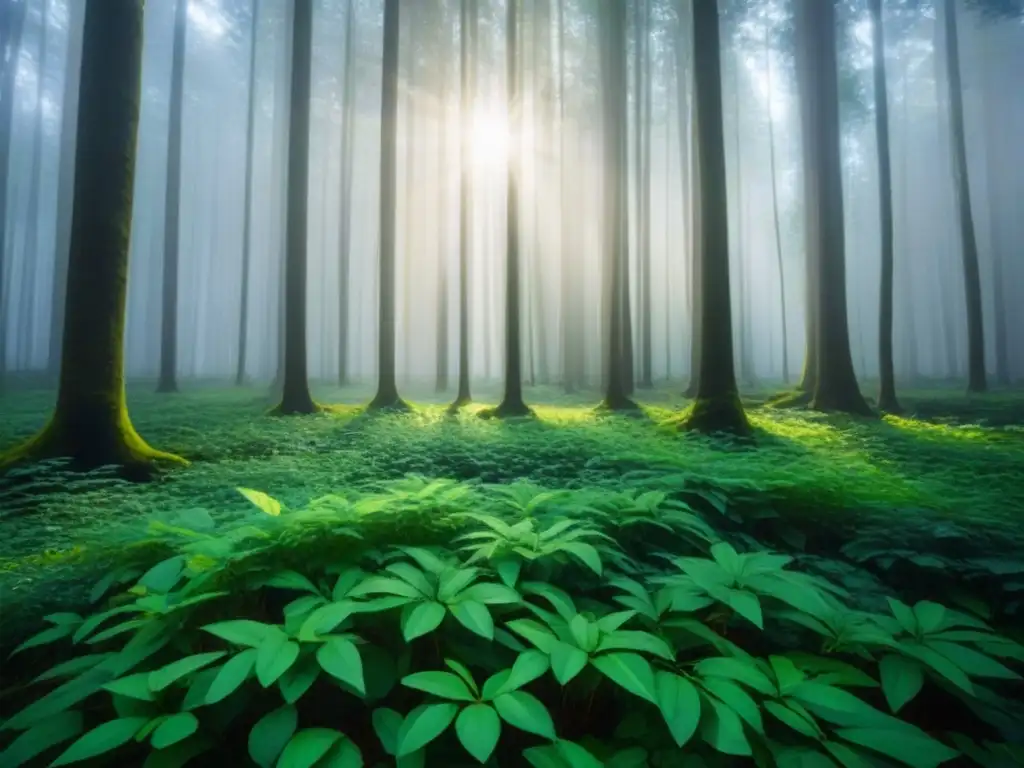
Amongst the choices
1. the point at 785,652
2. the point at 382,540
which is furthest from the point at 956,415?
the point at 382,540

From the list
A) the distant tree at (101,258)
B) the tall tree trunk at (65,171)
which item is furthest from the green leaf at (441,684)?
the tall tree trunk at (65,171)

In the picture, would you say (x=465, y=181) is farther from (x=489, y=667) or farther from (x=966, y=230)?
(x=489, y=667)

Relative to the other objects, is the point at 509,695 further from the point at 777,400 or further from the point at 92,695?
the point at 777,400

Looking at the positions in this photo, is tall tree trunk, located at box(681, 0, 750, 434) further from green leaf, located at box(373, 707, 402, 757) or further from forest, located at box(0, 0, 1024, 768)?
green leaf, located at box(373, 707, 402, 757)

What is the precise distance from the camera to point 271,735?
1.37 meters

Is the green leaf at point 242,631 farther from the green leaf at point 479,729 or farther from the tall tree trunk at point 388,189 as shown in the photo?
the tall tree trunk at point 388,189

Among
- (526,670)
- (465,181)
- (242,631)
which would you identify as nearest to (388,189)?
(465,181)

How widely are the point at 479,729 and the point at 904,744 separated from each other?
1.13m

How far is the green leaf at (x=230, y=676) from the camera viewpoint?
1.29m

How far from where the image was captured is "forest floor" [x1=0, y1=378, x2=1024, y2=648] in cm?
294

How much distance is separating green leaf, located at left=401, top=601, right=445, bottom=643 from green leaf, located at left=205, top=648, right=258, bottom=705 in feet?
1.40

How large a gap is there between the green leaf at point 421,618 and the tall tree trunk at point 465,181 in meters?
9.63

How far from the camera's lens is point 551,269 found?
24266 mm

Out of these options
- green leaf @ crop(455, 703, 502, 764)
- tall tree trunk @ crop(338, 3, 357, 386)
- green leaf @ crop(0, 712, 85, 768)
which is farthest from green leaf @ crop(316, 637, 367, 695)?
tall tree trunk @ crop(338, 3, 357, 386)
